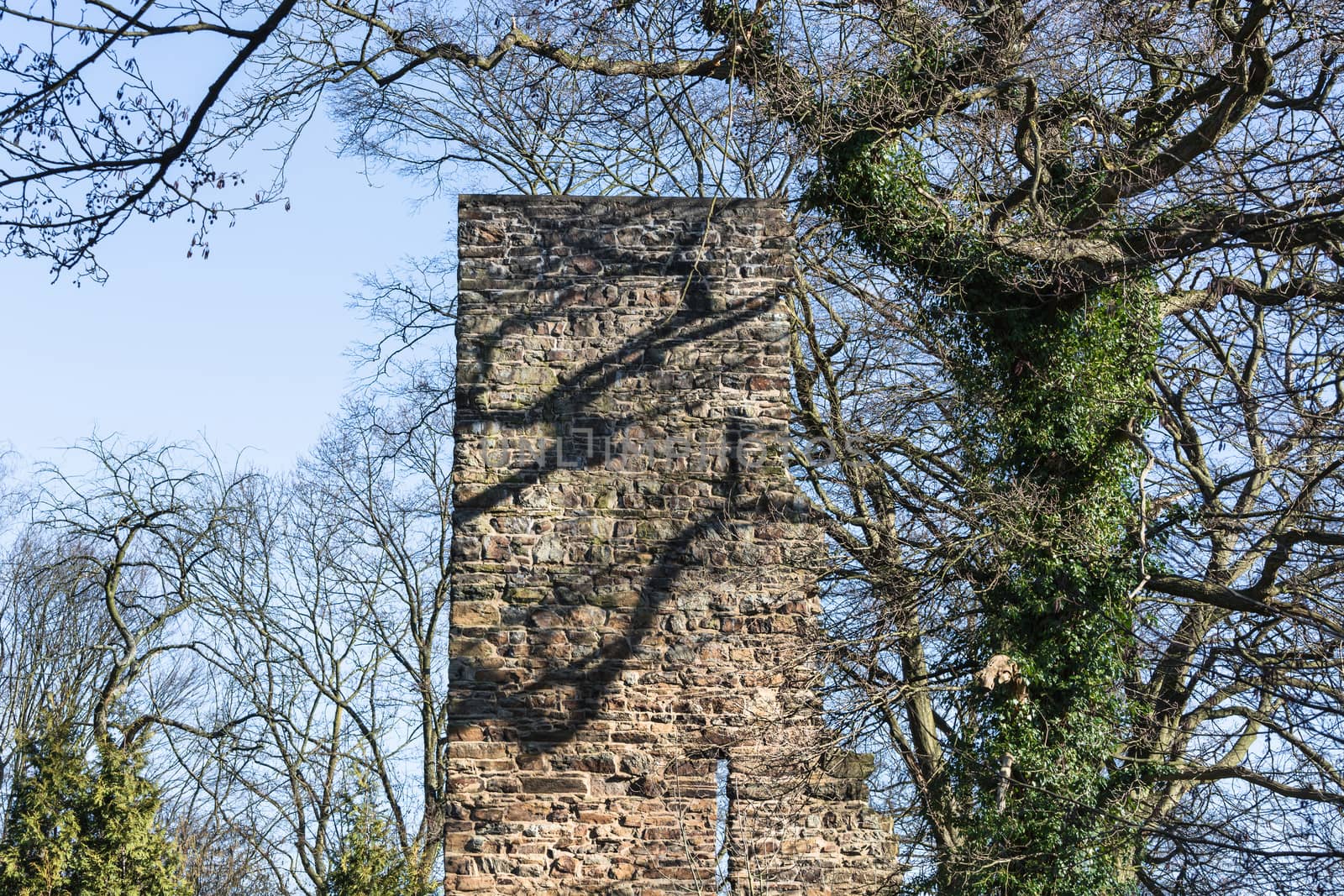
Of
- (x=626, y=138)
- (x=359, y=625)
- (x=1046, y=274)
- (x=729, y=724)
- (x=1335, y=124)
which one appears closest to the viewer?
(x=1335, y=124)

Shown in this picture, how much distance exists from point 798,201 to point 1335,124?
399 centimetres

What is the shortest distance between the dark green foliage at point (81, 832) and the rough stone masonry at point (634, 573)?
4.43 metres

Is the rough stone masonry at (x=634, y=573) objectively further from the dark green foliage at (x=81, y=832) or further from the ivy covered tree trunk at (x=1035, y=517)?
the dark green foliage at (x=81, y=832)

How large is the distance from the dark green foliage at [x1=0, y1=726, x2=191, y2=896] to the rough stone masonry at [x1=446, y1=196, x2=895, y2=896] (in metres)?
4.43

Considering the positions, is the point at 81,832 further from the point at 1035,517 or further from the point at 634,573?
the point at 1035,517

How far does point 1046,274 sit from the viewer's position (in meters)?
8.65

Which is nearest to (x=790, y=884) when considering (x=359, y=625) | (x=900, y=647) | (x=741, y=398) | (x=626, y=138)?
(x=900, y=647)

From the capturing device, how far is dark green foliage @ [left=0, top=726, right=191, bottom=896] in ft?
33.0

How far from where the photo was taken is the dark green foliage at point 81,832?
1007 cm

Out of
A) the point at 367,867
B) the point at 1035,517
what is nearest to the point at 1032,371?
the point at 1035,517

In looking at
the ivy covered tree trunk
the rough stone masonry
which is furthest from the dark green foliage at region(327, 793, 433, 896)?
the ivy covered tree trunk

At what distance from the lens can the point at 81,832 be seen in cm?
1030

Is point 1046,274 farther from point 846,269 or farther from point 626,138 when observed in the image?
point 626,138

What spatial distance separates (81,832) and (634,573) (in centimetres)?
556
